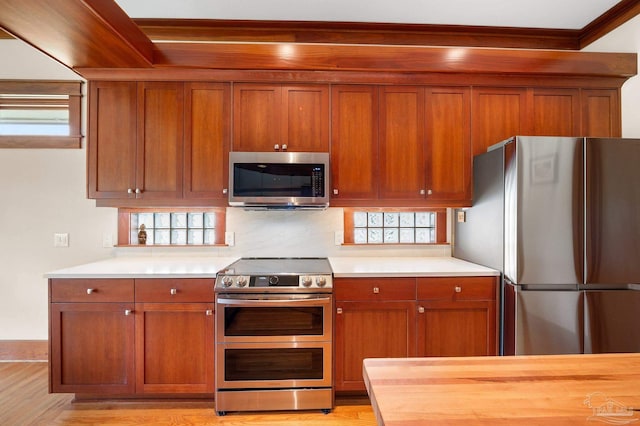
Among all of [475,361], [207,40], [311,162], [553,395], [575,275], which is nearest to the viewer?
[553,395]

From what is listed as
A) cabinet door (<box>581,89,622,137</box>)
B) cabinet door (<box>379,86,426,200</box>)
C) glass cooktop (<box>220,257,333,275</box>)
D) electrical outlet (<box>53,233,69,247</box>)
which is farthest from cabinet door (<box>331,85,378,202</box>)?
electrical outlet (<box>53,233,69,247</box>)

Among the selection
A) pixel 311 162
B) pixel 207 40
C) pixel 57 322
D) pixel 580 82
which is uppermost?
pixel 207 40

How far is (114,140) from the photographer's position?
2369mm

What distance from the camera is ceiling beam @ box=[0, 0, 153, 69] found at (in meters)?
1.59

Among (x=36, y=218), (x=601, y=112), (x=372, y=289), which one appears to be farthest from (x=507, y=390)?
(x=36, y=218)

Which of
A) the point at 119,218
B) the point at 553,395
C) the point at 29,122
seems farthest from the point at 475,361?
the point at 29,122

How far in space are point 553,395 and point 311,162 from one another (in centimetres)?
185

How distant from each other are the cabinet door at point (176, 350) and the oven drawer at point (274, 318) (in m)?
0.13

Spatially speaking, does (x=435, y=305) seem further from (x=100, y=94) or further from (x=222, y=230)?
(x=100, y=94)

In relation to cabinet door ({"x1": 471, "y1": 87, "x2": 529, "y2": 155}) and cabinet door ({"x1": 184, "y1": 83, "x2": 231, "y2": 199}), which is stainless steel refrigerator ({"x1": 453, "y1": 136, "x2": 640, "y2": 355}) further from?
cabinet door ({"x1": 184, "y1": 83, "x2": 231, "y2": 199})

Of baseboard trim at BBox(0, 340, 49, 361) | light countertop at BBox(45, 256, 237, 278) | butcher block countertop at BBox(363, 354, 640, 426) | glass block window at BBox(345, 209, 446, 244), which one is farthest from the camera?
glass block window at BBox(345, 209, 446, 244)

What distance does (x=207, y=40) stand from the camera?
8.53ft

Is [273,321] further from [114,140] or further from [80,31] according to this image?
[80,31]

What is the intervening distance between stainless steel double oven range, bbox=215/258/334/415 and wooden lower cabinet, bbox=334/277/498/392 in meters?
0.12
